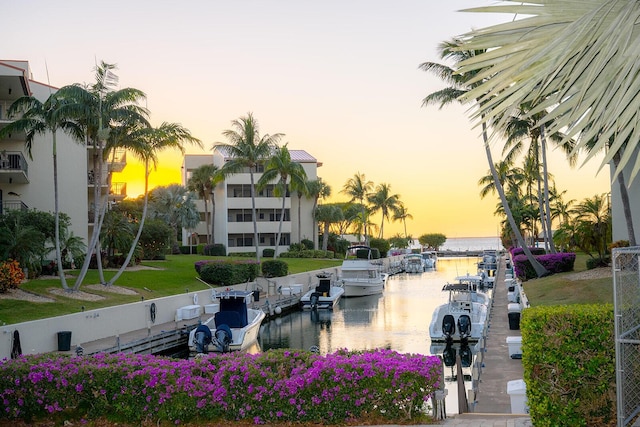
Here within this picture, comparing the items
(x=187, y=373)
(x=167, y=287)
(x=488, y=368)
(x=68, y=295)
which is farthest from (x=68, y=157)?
(x=187, y=373)

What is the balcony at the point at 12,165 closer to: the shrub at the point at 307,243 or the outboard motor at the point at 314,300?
the outboard motor at the point at 314,300

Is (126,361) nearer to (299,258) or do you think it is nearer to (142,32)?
(142,32)

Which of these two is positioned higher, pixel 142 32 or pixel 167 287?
pixel 142 32

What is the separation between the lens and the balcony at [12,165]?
3566cm

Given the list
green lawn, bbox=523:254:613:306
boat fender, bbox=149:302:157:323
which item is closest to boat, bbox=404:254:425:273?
green lawn, bbox=523:254:613:306

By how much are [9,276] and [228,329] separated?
9872mm

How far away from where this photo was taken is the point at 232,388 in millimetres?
11172

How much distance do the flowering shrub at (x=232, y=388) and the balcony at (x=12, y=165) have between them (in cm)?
2643

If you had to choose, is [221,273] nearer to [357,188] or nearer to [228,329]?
[228,329]

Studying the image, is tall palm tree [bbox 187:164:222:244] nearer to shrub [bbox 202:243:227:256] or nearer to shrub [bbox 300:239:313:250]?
shrub [bbox 202:243:227:256]

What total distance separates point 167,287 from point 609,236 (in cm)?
2618

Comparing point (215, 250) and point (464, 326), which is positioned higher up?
point (215, 250)

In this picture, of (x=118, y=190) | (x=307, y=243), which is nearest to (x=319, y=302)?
(x=118, y=190)

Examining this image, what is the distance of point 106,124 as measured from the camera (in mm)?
32250
